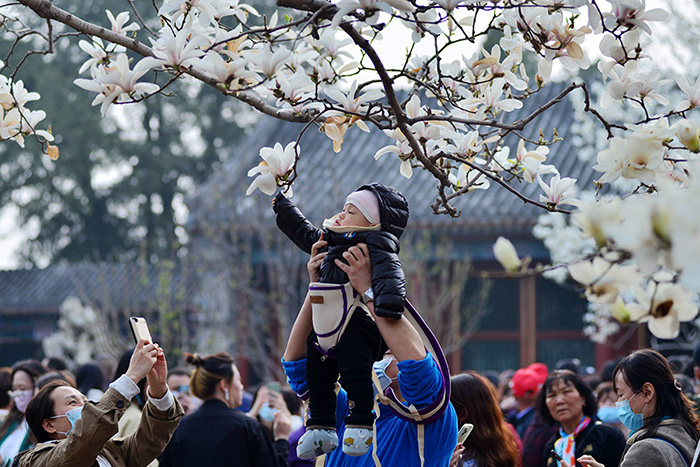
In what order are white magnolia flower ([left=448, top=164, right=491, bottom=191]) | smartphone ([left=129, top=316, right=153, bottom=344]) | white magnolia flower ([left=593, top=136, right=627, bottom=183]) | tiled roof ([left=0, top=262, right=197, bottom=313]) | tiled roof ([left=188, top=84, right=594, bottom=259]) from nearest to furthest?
white magnolia flower ([left=593, top=136, right=627, bottom=183]) < white magnolia flower ([left=448, top=164, right=491, bottom=191]) < smartphone ([left=129, top=316, right=153, bottom=344]) < tiled roof ([left=188, top=84, right=594, bottom=259]) < tiled roof ([left=0, top=262, right=197, bottom=313])

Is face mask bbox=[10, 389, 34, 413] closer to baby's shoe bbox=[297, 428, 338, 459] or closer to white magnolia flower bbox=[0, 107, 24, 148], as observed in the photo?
white magnolia flower bbox=[0, 107, 24, 148]

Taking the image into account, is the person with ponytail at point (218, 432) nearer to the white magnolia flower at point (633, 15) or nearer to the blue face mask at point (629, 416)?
the blue face mask at point (629, 416)

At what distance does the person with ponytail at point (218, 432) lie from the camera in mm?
4352

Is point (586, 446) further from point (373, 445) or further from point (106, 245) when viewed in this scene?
point (106, 245)

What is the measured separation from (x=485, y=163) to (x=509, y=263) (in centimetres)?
119

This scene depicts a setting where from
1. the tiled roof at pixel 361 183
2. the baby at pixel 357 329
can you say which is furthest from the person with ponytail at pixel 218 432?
the tiled roof at pixel 361 183

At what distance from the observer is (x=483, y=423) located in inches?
149

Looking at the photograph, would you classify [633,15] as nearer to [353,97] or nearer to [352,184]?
[353,97]

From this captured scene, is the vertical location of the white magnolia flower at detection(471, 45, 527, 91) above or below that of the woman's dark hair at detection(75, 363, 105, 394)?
above

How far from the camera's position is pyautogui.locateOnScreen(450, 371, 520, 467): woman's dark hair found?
3701 mm

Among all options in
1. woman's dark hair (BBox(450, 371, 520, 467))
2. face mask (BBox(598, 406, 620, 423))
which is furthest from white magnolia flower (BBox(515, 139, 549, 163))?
face mask (BBox(598, 406, 620, 423))

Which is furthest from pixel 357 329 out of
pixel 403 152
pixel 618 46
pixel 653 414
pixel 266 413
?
pixel 266 413

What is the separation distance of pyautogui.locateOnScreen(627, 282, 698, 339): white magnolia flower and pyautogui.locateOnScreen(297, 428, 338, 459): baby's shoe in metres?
1.09

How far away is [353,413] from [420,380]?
0.21 m
